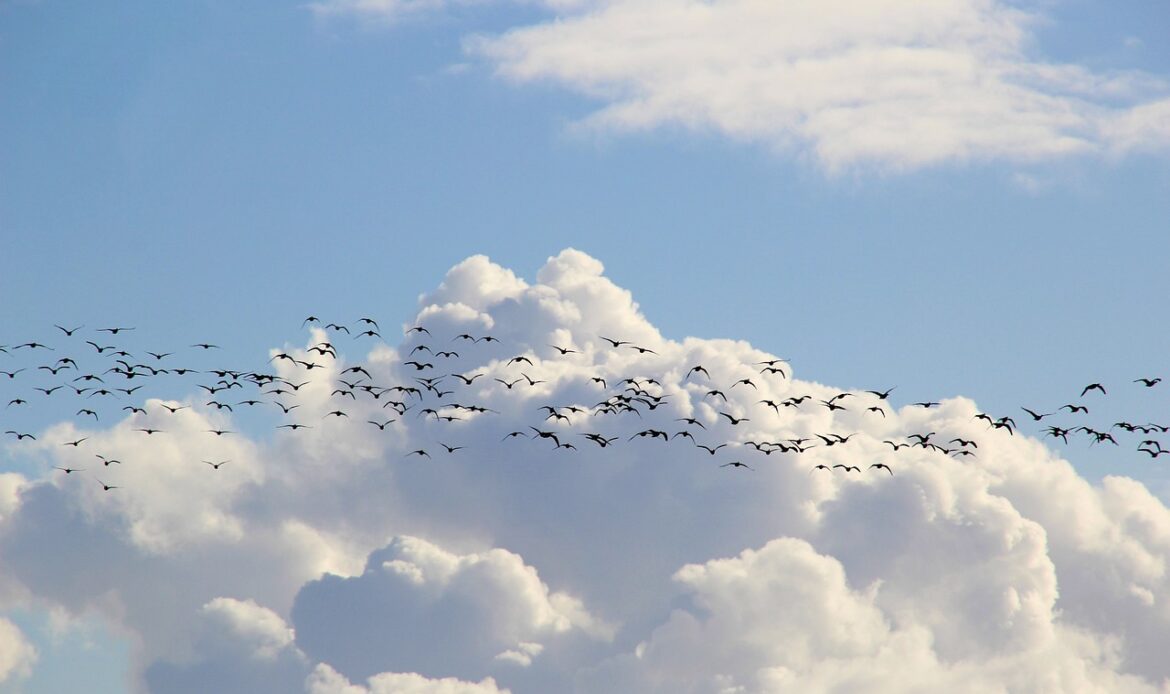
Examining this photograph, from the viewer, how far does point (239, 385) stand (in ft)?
579

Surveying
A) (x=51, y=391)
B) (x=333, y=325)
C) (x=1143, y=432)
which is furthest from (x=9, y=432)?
(x=1143, y=432)

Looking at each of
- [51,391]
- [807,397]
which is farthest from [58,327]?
[807,397]

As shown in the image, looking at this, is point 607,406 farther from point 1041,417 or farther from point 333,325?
point 1041,417

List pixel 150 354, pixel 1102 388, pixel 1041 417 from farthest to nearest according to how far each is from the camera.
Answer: pixel 150 354 < pixel 1041 417 < pixel 1102 388

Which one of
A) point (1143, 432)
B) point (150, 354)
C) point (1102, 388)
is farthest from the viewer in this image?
point (150, 354)

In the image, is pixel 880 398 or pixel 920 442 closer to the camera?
pixel 880 398

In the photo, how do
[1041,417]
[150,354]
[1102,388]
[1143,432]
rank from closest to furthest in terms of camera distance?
[1102,388] < [1041,417] < [1143,432] < [150,354]

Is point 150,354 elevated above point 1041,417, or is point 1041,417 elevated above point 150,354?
point 150,354

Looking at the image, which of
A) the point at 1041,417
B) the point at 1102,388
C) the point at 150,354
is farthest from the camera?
the point at 150,354

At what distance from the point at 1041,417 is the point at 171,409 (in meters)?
105

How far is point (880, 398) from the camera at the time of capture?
159 metres

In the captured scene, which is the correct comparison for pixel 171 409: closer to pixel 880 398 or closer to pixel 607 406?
pixel 607 406

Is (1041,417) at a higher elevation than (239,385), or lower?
lower

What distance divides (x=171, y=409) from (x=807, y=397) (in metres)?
79.6
